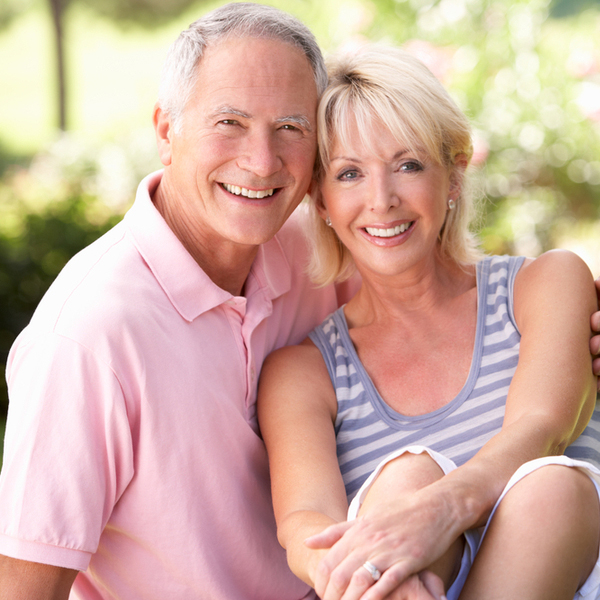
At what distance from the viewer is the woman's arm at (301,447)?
170 cm

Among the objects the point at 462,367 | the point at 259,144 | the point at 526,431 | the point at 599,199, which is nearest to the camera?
the point at 526,431

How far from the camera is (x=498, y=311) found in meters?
2.15

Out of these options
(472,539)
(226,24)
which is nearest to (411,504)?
(472,539)

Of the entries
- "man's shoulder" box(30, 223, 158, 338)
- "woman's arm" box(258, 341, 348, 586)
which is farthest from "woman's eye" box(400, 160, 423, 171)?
"man's shoulder" box(30, 223, 158, 338)

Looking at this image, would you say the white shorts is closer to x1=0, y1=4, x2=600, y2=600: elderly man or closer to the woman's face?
x1=0, y1=4, x2=600, y2=600: elderly man

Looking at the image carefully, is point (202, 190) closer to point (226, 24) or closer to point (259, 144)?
point (259, 144)

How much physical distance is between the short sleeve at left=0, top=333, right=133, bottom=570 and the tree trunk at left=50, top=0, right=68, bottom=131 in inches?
250

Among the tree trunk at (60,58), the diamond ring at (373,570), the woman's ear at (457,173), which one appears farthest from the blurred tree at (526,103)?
the diamond ring at (373,570)

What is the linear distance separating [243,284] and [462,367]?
73 centimetres

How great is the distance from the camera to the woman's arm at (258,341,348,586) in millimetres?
1701

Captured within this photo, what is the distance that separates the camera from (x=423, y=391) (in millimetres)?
2102

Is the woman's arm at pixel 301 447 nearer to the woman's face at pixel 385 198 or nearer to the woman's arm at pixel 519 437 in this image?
the woman's arm at pixel 519 437

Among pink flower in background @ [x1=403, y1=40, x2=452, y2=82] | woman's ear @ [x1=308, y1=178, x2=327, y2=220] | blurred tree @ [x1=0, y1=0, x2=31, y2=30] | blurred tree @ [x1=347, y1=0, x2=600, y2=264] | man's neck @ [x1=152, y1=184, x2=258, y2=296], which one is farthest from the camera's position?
blurred tree @ [x1=0, y1=0, x2=31, y2=30]

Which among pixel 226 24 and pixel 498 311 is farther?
pixel 498 311
